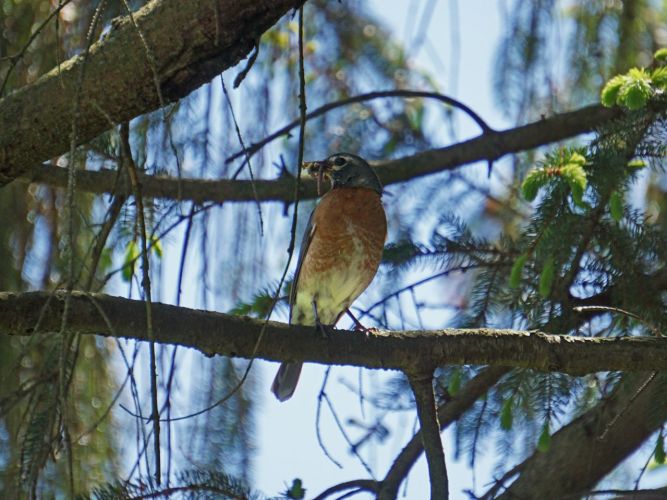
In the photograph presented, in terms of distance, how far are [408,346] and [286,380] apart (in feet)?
5.40

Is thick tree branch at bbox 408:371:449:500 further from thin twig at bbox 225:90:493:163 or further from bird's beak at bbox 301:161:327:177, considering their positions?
bird's beak at bbox 301:161:327:177

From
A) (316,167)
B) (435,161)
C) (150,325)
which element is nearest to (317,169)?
(316,167)

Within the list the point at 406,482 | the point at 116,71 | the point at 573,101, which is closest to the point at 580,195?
the point at 406,482

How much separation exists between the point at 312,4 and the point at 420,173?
946mm

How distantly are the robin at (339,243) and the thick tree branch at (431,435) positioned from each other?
52.7 inches

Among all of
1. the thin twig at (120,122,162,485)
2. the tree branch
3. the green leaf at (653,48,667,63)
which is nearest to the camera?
the thin twig at (120,122,162,485)

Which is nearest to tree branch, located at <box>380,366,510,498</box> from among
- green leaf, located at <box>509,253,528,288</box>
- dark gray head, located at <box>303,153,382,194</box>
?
green leaf, located at <box>509,253,528,288</box>

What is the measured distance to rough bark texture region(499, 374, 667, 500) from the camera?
3.39m

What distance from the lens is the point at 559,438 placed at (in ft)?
11.5

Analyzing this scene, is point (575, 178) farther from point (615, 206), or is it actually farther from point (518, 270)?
point (518, 270)

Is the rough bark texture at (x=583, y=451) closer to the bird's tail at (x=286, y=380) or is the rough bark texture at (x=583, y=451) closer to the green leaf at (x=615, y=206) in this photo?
the green leaf at (x=615, y=206)

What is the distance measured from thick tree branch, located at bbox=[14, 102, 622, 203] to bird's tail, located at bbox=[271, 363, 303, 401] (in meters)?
0.79

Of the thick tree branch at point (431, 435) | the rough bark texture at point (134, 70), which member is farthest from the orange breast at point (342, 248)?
the rough bark texture at point (134, 70)

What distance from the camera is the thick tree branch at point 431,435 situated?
2.63m
